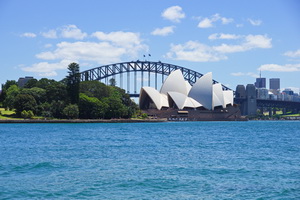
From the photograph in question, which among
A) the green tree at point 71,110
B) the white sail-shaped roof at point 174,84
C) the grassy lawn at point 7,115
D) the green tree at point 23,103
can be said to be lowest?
the grassy lawn at point 7,115

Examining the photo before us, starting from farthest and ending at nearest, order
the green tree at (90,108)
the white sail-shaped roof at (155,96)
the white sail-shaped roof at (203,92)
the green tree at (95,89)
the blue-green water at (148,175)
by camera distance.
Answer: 1. the white sail-shaped roof at (203,92)
2. the white sail-shaped roof at (155,96)
3. the green tree at (95,89)
4. the green tree at (90,108)
5. the blue-green water at (148,175)

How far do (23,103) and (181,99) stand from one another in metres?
47.1

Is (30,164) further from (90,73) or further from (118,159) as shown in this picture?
(90,73)

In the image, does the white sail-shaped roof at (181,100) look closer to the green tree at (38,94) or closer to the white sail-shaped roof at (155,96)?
the white sail-shaped roof at (155,96)

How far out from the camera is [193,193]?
1531cm

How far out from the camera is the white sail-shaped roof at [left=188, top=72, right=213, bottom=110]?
113494mm

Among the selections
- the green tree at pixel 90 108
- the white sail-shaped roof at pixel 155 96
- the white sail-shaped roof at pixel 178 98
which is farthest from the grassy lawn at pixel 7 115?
the white sail-shaped roof at pixel 178 98

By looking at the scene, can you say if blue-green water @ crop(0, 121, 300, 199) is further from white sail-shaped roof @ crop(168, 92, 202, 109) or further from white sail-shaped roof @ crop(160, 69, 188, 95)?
white sail-shaped roof @ crop(160, 69, 188, 95)

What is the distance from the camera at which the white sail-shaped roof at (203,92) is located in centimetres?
11349

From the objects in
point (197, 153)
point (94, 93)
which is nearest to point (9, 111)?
point (94, 93)

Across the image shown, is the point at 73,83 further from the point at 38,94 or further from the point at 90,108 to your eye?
the point at 38,94

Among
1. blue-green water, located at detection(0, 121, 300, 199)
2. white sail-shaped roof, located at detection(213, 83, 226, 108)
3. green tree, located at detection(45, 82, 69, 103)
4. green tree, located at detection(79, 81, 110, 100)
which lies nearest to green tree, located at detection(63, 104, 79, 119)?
green tree, located at detection(45, 82, 69, 103)

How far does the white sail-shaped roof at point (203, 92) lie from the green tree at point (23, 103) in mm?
48329

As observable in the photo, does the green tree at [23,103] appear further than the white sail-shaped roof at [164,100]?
No
